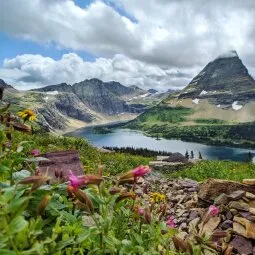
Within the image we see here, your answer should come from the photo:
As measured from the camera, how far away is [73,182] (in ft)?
10.2

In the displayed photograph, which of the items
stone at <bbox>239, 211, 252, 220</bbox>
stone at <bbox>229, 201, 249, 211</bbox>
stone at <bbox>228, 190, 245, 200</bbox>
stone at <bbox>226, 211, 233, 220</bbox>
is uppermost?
stone at <bbox>228, 190, 245, 200</bbox>

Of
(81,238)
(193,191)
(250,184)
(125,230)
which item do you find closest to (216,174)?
(193,191)

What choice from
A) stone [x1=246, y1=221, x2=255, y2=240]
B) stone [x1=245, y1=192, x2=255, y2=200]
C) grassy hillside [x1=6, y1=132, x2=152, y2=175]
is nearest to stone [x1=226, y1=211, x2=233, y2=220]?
stone [x1=246, y1=221, x2=255, y2=240]

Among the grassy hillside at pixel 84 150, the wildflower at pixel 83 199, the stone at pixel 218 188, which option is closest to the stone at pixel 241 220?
the stone at pixel 218 188

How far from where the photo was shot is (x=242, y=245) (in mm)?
9500

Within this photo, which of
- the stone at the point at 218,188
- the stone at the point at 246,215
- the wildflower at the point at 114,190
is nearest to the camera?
the wildflower at the point at 114,190

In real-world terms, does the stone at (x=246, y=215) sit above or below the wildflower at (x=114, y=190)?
below

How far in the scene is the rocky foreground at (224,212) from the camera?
957 cm

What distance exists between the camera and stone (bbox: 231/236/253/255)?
Result: 368 inches

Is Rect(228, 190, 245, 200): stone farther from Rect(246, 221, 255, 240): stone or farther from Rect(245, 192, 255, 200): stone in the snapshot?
Rect(246, 221, 255, 240): stone

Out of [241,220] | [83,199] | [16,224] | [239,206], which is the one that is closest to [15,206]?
[16,224]

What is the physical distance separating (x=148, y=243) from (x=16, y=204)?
1942mm

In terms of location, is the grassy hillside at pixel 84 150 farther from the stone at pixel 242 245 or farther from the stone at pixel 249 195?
the stone at pixel 242 245

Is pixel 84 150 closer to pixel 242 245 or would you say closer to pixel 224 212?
pixel 224 212
